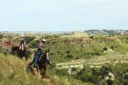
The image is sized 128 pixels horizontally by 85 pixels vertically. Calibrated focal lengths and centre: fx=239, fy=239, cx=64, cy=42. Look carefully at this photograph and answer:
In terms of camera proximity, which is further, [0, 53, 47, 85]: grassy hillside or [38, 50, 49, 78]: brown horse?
[38, 50, 49, 78]: brown horse

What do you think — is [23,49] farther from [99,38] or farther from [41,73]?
[99,38]

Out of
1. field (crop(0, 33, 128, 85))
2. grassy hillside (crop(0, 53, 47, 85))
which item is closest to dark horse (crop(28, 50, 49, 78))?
field (crop(0, 33, 128, 85))

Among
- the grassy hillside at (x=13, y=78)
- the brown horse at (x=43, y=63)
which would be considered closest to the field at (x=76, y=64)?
the grassy hillside at (x=13, y=78)

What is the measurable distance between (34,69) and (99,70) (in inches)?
1407

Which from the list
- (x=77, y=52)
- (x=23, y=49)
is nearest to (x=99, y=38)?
(x=77, y=52)

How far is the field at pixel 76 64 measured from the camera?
12.7m

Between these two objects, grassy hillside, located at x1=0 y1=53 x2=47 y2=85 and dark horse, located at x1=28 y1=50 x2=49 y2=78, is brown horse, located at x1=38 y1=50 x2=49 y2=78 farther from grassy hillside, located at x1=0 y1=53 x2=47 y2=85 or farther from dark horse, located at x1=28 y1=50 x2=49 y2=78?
grassy hillside, located at x1=0 y1=53 x2=47 y2=85

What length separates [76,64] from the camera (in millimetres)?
60219

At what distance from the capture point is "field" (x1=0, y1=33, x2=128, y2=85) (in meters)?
12.7

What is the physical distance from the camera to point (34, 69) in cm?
1452

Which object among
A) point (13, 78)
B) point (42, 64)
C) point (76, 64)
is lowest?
point (76, 64)

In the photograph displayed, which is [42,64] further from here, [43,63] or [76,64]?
[76,64]

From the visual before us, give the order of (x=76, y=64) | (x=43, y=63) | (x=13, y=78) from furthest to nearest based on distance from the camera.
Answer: (x=76, y=64) < (x=43, y=63) < (x=13, y=78)

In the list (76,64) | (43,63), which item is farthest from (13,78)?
(76,64)
